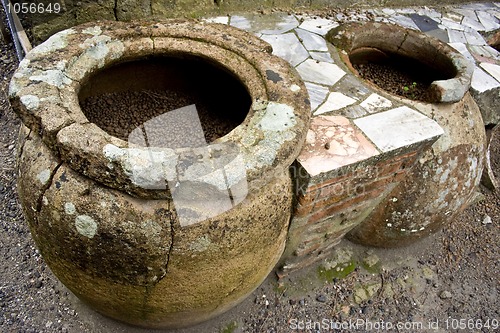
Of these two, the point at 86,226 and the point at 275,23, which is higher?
the point at 86,226

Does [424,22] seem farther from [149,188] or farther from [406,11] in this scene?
[149,188]

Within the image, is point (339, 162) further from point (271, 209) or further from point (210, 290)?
point (210, 290)

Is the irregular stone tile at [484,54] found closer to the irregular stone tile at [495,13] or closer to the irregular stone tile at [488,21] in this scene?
the irregular stone tile at [488,21]

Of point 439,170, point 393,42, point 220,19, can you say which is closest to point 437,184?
point 439,170

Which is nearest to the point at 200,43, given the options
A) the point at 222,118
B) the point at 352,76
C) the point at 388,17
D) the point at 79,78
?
the point at 222,118

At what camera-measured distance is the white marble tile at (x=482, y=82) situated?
3.02 meters

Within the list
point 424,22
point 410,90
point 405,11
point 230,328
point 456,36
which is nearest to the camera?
point 230,328

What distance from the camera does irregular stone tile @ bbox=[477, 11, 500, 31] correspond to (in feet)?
13.5

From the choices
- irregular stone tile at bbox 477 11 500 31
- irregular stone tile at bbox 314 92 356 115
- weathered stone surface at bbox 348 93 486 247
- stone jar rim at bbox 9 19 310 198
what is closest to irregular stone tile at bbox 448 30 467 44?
irregular stone tile at bbox 477 11 500 31

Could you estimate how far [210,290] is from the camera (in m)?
1.92

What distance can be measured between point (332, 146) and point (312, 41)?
1.38 m

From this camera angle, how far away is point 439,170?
2535 millimetres

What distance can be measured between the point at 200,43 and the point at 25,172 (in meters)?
1.06

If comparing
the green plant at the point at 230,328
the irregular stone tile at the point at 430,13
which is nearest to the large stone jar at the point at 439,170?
the green plant at the point at 230,328
